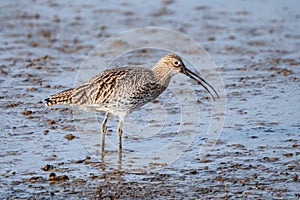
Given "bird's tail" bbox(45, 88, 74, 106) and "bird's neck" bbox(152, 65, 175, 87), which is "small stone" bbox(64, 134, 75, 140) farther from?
"bird's neck" bbox(152, 65, 175, 87)

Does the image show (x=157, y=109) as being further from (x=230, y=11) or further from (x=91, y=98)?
(x=230, y=11)

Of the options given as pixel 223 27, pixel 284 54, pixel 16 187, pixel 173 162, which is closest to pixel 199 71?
pixel 284 54

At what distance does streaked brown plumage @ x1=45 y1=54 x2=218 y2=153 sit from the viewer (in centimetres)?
945

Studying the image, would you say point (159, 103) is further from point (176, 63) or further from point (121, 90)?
point (121, 90)

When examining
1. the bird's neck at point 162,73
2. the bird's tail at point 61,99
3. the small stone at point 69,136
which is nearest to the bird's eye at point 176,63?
the bird's neck at point 162,73

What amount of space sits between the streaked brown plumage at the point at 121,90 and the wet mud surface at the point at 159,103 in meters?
0.61

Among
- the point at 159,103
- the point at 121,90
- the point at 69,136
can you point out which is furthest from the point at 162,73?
the point at 159,103

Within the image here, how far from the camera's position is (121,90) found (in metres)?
9.44

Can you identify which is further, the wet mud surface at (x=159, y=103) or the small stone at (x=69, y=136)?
the small stone at (x=69, y=136)

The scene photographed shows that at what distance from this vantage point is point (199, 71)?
13.4 m

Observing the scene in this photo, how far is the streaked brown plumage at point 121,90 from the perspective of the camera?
9.45 meters

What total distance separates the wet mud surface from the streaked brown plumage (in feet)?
2.01

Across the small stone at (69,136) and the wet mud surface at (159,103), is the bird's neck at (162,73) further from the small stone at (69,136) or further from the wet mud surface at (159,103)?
the small stone at (69,136)

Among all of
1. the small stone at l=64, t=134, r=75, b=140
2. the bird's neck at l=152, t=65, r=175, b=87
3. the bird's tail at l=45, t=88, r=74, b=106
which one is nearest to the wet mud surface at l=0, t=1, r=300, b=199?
the small stone at l=64, t=134, r=75, b=140
